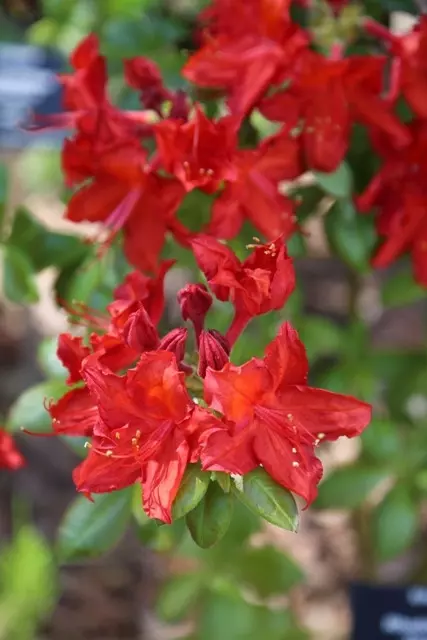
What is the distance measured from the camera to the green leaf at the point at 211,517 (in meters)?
0.55

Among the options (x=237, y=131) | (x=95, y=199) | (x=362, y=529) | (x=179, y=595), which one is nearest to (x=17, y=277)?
(x=95, y=199)

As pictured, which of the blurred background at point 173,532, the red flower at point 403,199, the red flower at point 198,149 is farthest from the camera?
the blurred background at point 173,532

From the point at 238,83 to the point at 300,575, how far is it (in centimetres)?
67

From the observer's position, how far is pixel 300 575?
1117 millimetres

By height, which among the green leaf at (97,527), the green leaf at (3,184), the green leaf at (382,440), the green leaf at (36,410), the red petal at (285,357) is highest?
the red petal at (285,357)

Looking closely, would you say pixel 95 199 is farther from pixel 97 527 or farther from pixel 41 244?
pixel 97 527

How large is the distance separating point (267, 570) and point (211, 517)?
0.60 meters

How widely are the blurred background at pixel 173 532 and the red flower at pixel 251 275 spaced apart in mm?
178

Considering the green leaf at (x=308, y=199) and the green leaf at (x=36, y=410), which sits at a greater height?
the green leaf at (x=308, y=199)

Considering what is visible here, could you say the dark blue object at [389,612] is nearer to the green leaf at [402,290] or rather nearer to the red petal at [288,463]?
the green leaf at [402,290]

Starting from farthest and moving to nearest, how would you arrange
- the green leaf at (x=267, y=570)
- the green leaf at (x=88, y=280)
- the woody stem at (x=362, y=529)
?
1. the woody stem at (x=362, y=529)
2. the green leaf at (x=267, y=570)
3. the green leaf at (x=88, y=280)

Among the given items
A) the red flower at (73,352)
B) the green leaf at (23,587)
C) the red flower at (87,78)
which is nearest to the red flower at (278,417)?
the red flower at (73,352)

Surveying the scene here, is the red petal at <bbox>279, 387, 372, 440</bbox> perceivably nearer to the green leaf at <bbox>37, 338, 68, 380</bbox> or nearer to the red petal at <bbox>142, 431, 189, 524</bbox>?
the red petal at <bbox>142, 431, 189, 524</bbox>

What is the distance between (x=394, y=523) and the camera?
0.98m
